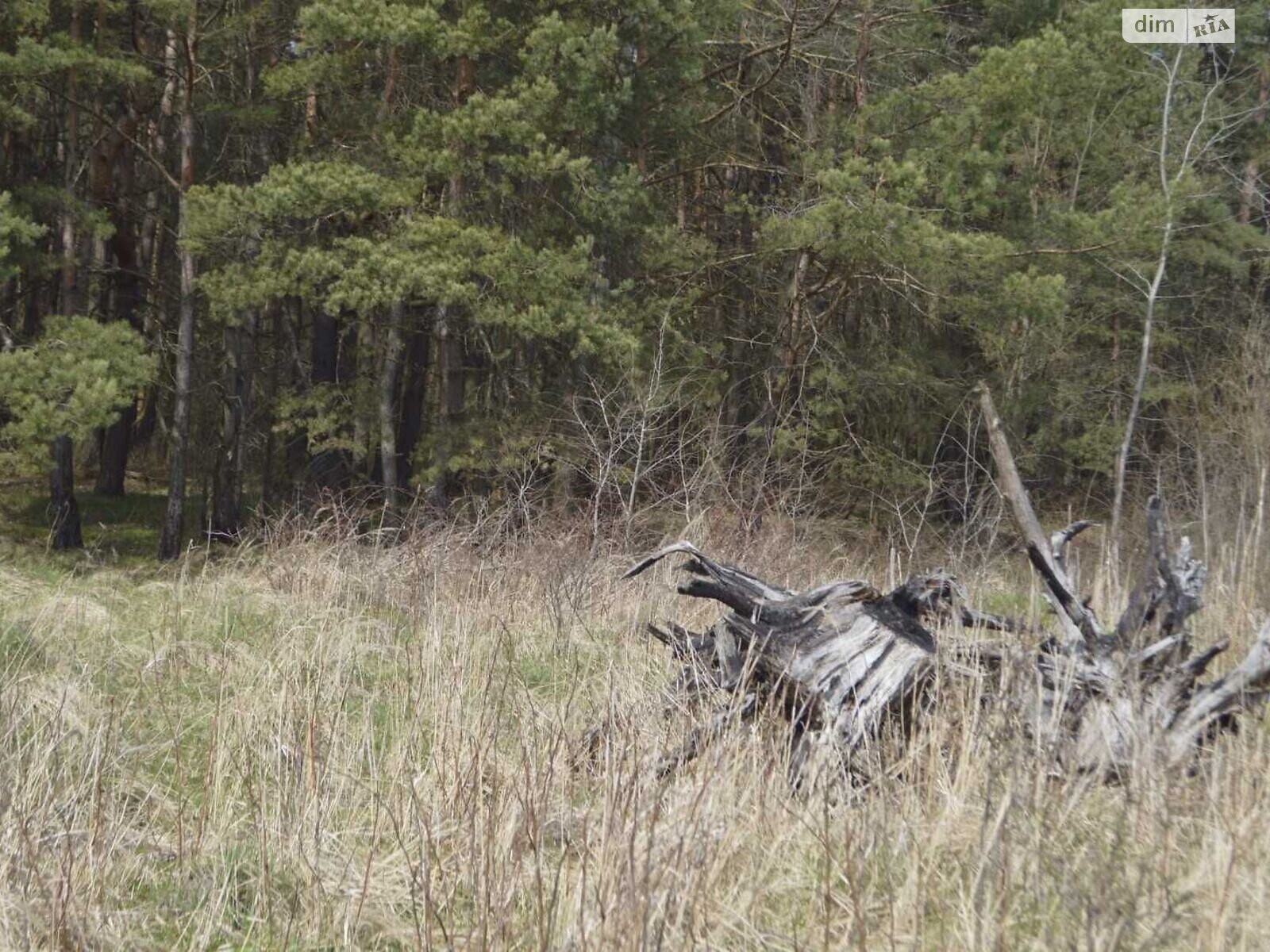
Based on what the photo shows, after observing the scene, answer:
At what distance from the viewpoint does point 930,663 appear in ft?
12.1

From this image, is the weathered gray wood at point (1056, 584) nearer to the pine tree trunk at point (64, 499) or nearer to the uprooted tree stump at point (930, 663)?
the uprooted tree stump at point (930, 663)

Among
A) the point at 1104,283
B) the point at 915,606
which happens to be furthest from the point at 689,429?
the point at 915,606

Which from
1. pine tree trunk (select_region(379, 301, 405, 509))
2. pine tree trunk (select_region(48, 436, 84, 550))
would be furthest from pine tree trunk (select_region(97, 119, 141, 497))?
pine tree trunk (select_region(379, 301, 405, 509))

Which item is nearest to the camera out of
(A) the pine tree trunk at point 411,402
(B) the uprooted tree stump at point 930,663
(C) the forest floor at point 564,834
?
(C) the forest floor at point 564,834

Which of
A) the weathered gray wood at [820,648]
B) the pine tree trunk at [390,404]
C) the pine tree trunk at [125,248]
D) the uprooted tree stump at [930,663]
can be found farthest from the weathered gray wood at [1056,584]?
the pine tree trunk at [125,248]

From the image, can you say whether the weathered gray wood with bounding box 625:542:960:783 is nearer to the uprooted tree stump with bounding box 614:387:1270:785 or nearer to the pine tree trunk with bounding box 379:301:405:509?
the uprooted tree stump with bounding box 614:387:1270:785

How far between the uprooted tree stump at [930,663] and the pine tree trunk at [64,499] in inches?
500

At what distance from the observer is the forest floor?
2.47 m

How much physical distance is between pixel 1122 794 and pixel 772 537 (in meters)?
5.55

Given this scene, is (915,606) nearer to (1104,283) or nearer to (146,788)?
(146,788)

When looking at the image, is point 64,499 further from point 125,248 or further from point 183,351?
point 125,248

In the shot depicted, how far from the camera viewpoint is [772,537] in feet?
28.1

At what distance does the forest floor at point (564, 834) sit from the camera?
247cm

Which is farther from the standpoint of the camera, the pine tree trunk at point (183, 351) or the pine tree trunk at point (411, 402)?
the pine tree trunk at point (411, 402)
